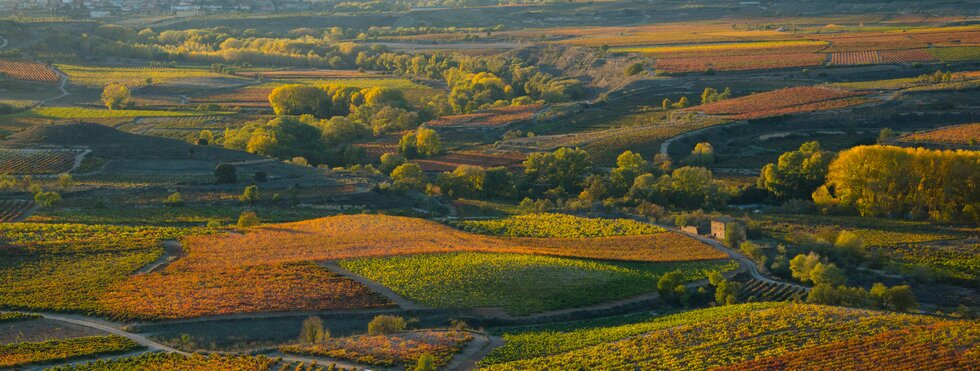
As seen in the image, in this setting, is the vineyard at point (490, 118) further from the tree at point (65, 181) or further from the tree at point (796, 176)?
the tree at point (65, 181)

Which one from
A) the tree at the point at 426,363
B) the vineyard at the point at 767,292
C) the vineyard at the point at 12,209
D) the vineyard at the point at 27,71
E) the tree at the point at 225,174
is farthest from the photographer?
the vineyard at the point at 27,71

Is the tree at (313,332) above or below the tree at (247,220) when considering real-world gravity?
above

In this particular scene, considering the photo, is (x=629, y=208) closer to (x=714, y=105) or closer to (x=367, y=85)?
(x=714, y=105)

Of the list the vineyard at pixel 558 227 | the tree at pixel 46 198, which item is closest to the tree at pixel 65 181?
the tree at pixel 46 198

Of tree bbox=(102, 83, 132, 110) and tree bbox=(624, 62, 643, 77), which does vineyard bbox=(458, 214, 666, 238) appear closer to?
tree bbox=(102, 83, 132, 110)

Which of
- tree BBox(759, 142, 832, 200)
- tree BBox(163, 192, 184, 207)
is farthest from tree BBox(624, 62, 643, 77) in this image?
tree BBox(163, 192, 184, 207)

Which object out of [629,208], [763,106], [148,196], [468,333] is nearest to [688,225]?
[629,208]
